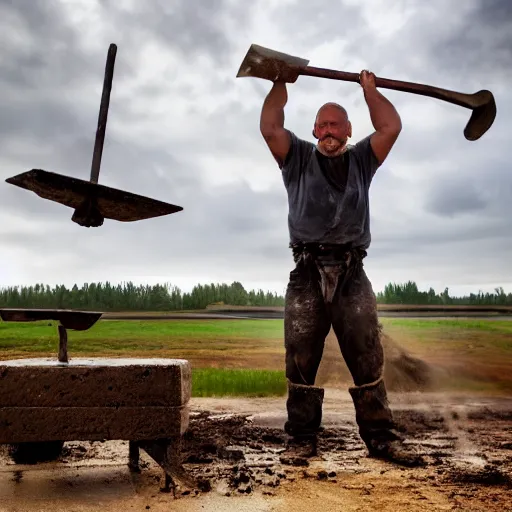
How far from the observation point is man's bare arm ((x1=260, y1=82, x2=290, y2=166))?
4.67m

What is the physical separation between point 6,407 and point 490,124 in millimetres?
4261

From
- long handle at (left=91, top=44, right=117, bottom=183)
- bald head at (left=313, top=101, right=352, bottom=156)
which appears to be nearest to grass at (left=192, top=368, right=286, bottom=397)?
bald head at (left=313, top=101, right=352, bottom=156)

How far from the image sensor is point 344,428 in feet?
18.1

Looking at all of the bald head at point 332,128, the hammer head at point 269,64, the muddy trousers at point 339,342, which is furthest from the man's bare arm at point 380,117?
the muddy trousers at point 339,342

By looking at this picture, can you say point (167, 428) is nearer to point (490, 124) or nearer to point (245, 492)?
point (245, 492)

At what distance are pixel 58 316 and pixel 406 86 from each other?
10.4 feet

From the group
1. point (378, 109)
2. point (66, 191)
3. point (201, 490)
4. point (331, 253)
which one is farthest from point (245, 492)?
point (378, 109)

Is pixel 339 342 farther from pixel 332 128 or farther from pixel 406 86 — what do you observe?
pixel 406 86

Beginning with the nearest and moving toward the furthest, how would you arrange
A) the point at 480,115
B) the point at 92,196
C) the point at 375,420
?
the point at 92,196, the point at 375,420, the point at 480,115

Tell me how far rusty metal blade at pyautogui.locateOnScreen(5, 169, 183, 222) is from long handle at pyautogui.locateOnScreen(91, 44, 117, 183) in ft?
1.14

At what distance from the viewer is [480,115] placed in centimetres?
493

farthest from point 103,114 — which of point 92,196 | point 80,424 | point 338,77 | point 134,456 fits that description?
point 134,456

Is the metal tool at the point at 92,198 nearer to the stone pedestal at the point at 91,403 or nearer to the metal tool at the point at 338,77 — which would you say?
the stone pedestal at the point at 91,403

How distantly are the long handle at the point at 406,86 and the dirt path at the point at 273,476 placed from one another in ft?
9.36
